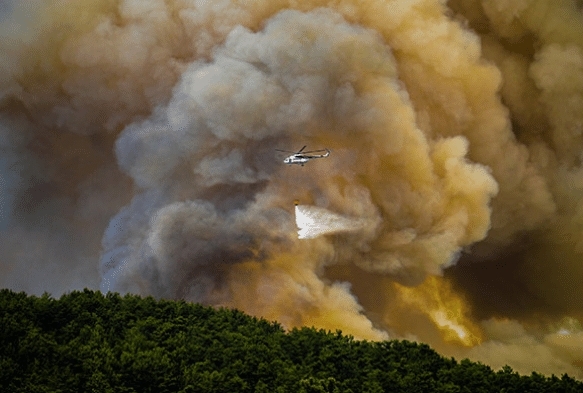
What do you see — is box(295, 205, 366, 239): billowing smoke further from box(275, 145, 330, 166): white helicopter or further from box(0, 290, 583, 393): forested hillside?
box(0, 290, 583, 393): forested hillside

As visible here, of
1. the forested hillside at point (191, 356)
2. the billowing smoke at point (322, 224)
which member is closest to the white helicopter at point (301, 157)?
the billowing smoke at point (322, 224)

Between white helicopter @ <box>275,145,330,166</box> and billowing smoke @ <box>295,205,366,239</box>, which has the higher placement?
white helicopter @ <box>275,145,330,166</box>

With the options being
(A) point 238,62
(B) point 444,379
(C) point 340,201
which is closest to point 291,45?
(A) point 238,62

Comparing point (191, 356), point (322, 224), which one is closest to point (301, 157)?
point (322, 224)

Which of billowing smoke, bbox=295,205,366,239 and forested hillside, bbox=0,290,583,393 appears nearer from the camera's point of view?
forested hillside, bbox=0,290,583,393

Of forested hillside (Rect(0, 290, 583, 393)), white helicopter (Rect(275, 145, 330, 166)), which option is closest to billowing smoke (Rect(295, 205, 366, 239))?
white helicopter (Rect(275, 145, 330, 166))

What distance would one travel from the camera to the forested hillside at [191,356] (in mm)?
26609

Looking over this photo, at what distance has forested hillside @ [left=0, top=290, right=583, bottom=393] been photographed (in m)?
26.6

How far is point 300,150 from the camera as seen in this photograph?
35.3 m

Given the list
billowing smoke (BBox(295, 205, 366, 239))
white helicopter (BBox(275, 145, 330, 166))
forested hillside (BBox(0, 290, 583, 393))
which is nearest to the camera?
forested hillside (BBox(0, 290, 583, 393))

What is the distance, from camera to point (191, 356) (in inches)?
1118

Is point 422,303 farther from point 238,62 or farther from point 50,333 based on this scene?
point 50,333

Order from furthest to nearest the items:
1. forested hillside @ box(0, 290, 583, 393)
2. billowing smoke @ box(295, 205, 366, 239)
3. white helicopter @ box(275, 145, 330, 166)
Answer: billowing smoke @ box(295, 205, 366, 239) < white helicopter @ box(275, 145, 330, 166) < forested hillside @ box(0, 290, 583, 393)

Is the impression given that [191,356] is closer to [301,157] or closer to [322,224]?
[322,224]
